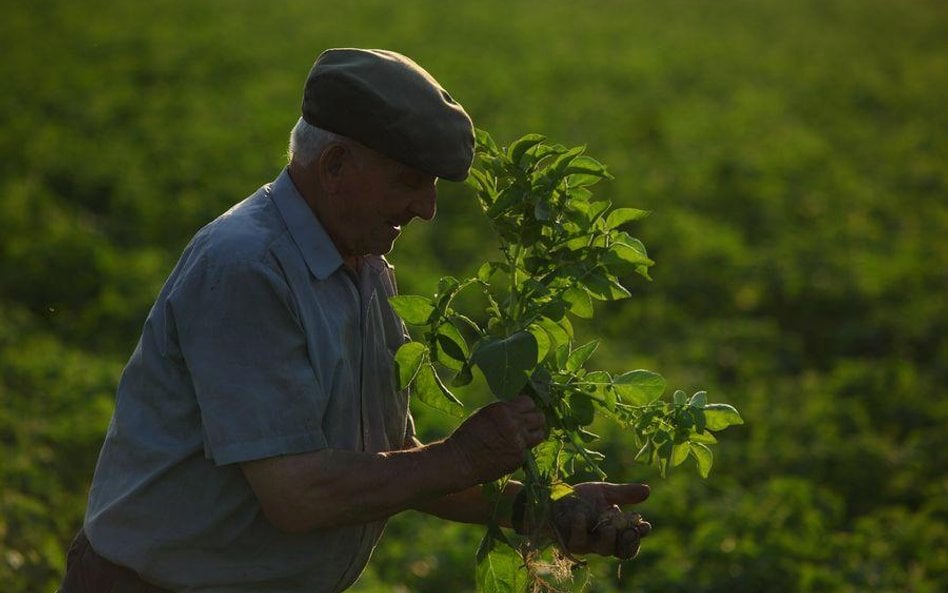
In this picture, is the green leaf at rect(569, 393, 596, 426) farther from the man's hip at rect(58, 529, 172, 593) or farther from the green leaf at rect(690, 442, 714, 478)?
the man's hip at rect(58, 529, 172, 593)

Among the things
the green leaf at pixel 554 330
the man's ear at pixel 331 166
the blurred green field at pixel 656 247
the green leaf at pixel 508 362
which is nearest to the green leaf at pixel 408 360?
the green leaf at pixel 508 362

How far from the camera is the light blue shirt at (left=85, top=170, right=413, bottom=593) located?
2.58m

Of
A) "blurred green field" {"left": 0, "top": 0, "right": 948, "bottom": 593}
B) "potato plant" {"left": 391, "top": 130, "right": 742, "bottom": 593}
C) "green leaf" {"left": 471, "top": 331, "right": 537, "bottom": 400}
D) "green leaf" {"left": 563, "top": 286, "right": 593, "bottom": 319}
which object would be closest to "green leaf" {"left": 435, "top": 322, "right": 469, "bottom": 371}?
"potato plant" {"left": 391, "top": 130, "right": 742, "bottom": 593}

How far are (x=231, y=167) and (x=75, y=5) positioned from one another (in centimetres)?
1377

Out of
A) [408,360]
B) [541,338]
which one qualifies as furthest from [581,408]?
[408,360]

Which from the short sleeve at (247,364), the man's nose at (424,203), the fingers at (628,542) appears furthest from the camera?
the fingers at (628,542)

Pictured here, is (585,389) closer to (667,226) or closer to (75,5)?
(667,226)

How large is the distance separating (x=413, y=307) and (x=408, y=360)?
0.12m

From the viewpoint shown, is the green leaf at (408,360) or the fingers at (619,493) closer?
the green leaf at (408,360)

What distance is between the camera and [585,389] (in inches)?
115

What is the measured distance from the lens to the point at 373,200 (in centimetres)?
277

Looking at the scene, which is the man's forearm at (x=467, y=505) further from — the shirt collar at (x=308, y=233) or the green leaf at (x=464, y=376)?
the shirt collar at (x=308, y=233)

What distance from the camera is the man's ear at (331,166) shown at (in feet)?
9.04

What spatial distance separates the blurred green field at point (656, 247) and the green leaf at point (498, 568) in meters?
2.50
